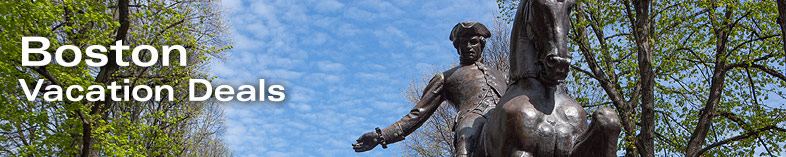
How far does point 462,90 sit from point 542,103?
66.1 inches

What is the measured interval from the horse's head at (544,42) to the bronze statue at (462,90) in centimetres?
119

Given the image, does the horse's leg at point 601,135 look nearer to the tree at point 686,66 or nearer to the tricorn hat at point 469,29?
the tricorn hat at point 469,29

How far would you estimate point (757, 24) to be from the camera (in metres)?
19.4

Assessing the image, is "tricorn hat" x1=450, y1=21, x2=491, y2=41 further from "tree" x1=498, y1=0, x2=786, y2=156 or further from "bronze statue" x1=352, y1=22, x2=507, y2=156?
"tree" x1=498, y1=0, x2=786, y2=156

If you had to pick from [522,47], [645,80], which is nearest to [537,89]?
[522,47]

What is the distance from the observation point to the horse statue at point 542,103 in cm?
501

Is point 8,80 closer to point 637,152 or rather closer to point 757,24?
point 637,152

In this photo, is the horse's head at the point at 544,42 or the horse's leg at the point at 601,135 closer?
the horse's leg at the point at 601,135

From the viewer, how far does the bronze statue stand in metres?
6.59

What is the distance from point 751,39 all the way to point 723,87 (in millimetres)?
1315

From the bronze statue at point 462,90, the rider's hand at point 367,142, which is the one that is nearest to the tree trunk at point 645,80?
the bronze statue at point 462,90

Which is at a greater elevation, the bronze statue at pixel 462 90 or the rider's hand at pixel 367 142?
the bronze statue at pixel 462 90

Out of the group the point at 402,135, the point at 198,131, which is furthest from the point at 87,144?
the point at 198,131

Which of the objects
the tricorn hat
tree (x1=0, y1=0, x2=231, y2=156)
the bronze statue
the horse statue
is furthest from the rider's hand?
tree (x1=0, y1=0, x2=231, y2=156)
